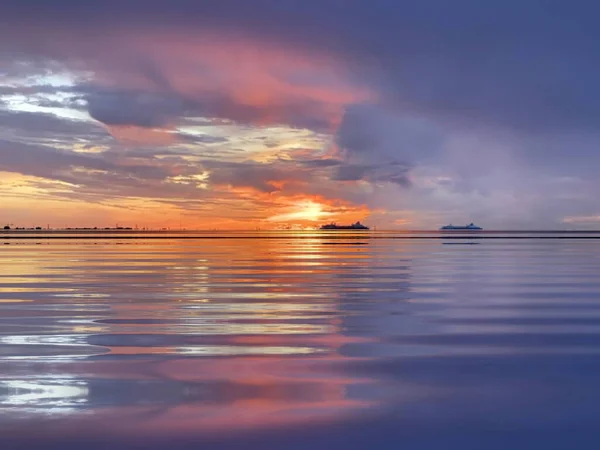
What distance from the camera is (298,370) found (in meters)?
11.1

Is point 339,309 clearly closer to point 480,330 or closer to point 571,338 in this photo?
point 480,330

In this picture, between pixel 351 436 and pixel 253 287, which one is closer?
pixel 351 436

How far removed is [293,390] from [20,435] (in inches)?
151

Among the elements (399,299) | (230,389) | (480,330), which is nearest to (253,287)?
(399,299)

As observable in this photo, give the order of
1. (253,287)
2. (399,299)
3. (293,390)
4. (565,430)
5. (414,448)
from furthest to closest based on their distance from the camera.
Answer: (253,287), (399,299), (293,390), (565,430), (414,448)

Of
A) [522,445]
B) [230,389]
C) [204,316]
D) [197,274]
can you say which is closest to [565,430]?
[522,445]

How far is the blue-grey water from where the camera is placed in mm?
8062

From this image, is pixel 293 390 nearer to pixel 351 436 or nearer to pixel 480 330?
pixel 351 436

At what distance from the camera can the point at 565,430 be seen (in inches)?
321

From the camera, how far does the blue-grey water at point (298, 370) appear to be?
8.06 m

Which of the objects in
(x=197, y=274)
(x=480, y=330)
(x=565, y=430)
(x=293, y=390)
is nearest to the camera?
(x=565, y=430)

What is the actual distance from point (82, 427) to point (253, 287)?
1699 centimetres

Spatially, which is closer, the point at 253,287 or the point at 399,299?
the point at 399,299

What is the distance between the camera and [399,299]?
21594mm
